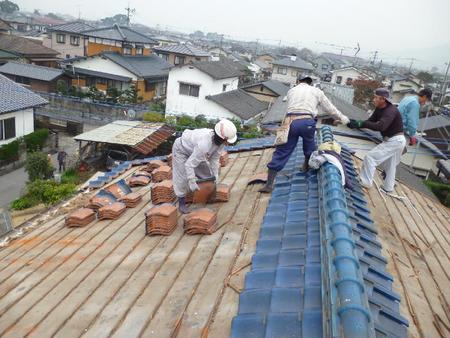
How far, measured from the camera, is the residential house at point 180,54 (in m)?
48.2

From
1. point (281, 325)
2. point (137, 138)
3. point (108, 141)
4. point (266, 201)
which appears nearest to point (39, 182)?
point (108, 141)

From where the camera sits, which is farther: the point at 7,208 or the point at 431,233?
the point at 7,208

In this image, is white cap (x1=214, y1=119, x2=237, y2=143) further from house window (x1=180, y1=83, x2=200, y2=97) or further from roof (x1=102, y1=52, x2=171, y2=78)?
roof (x1=102, y1=52, x2=171, y2=78)

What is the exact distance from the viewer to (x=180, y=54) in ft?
160

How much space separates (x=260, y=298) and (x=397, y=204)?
14.6ft

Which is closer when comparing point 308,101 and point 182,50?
point 308,101

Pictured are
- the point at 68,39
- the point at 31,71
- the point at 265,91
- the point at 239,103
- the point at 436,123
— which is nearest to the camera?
the point at 436,123

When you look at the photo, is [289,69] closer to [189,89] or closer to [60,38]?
[189,89]

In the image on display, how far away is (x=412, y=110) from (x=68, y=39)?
49821 millimetres

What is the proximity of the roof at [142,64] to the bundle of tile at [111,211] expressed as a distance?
32554 millimetres

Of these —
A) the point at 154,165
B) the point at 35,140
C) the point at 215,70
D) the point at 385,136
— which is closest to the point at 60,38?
→ the point at 215,70

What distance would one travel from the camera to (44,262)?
17.4 ft

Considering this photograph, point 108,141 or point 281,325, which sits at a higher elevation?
point 281,325

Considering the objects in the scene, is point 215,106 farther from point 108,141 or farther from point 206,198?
point 206,198
